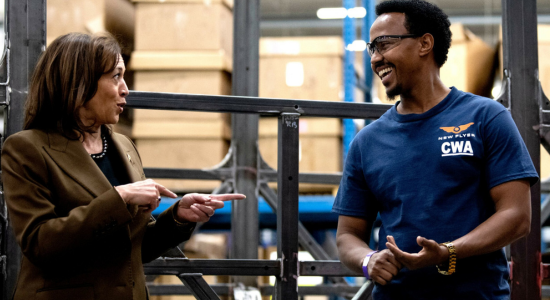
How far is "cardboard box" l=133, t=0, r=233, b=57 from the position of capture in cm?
396

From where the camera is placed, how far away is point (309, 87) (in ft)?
14.1

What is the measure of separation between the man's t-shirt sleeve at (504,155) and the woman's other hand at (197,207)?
742mm

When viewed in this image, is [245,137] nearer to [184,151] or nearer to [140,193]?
[184,151]

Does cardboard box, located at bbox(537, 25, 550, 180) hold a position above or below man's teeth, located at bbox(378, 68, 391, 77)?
above

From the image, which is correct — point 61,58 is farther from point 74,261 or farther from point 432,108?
point 432,108

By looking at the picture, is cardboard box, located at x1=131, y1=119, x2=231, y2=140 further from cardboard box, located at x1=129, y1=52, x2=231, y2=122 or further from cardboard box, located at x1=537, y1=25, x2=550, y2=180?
cardboard box, located at x1=537, y1=25, x2=550, y2=180

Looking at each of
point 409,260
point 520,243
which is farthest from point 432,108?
point 520,243

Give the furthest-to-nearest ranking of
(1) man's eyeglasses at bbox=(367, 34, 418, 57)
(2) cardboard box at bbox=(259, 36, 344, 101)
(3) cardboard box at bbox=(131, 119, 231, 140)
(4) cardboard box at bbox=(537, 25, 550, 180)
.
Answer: (2) cardboard box at bbox=(259, 36, 344, 101) → (4) cardboard box at bbox=(537, 25, 550, 180) → (3) cardboard box at bbox=(131, 119, 231, 140) → (1) man's eyeglasses at bbox=(367, 34, 418, 57)

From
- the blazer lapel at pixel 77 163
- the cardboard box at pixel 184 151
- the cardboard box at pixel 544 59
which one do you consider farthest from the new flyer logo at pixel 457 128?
the cardboard box at pixel 544 59

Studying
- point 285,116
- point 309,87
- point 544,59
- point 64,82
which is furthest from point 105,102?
point 544,59

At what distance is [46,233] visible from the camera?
1.23 m

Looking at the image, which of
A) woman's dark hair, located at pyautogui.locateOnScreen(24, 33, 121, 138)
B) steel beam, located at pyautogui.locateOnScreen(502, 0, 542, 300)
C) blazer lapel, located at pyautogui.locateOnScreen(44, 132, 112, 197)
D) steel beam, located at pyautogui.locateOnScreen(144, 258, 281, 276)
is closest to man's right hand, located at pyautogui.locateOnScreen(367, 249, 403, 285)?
steel beam, located at pyautogui.locateOnScreen(144, 258, 281, 276)

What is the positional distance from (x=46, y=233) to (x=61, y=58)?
446mm

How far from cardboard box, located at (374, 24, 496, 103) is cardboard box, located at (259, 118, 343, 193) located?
1002mm
